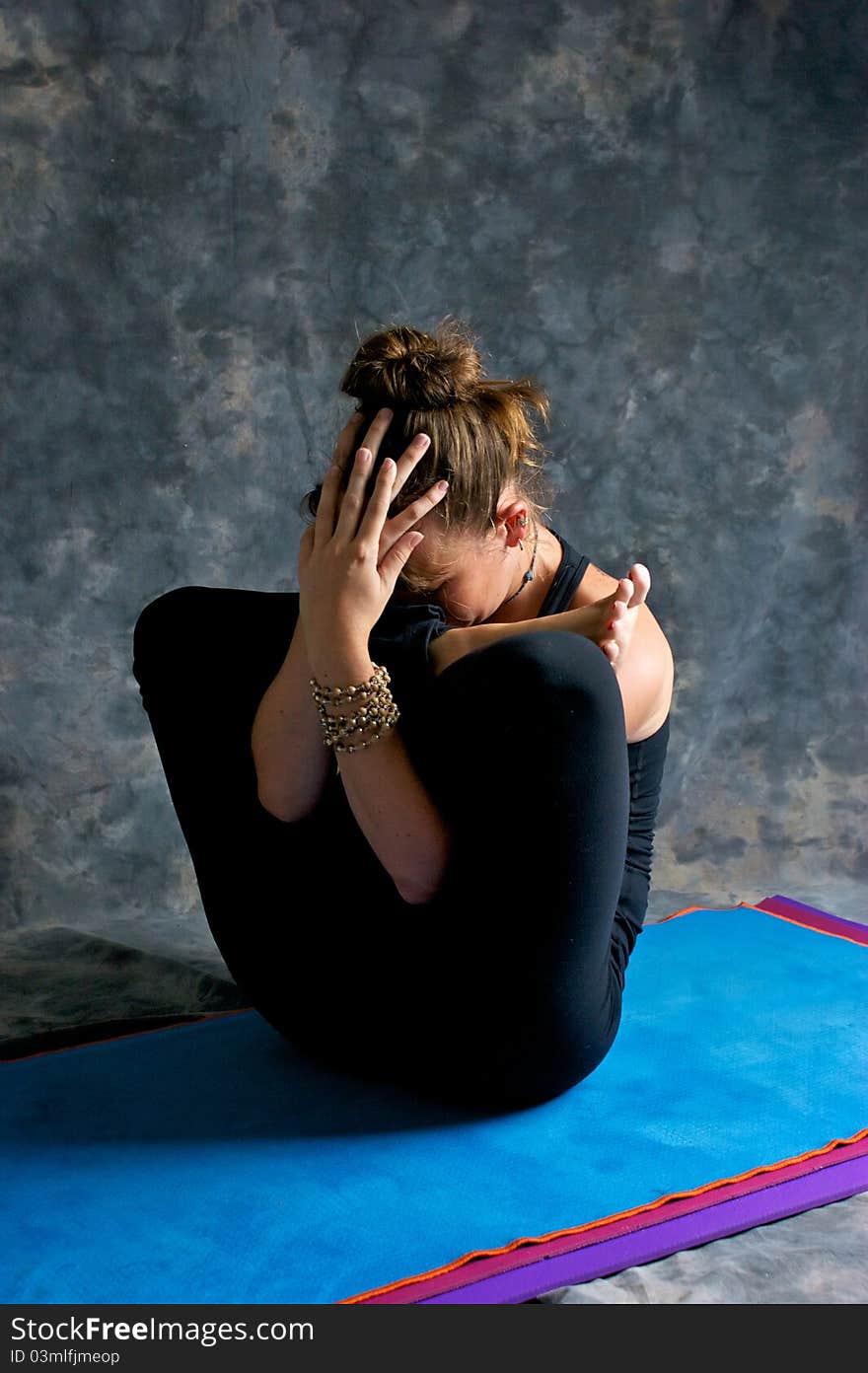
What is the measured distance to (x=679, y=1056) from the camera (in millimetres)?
2006

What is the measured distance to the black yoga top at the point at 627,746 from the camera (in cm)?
171

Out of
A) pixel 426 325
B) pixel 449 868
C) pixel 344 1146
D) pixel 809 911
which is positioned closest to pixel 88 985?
pixel 344 1146

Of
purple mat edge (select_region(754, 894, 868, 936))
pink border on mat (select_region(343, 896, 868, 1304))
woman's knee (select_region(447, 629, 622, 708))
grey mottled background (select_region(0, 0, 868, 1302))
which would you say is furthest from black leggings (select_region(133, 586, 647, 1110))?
purple mat edge (select_region(754, 894, 868, 936))

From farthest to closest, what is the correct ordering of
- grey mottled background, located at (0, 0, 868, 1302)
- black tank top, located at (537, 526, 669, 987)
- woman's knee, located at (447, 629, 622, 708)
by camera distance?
grey mottled background, located at (0, 0, 868, 1302), black tank top, located at (537, 526, 669, 987), woman's knee, located at (447, 629, 622, 708)

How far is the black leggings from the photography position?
1539 mm

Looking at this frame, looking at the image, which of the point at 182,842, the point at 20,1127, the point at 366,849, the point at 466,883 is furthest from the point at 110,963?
the point at 466,883

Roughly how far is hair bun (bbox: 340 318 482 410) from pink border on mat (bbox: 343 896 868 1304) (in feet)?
3.19

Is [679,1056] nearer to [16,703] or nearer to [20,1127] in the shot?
[20,1127]

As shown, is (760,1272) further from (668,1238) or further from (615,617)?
(615,617)

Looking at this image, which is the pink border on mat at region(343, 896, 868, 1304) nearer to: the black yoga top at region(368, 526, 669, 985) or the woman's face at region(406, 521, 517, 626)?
the black yoga top at region(368, 526, 669, 985)

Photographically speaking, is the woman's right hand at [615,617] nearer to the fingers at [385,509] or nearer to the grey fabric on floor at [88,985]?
the fingers at [385,509]

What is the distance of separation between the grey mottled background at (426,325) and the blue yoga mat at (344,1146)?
1.86 feet

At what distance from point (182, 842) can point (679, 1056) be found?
1345 millimetres

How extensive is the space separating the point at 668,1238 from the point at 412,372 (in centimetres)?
105
